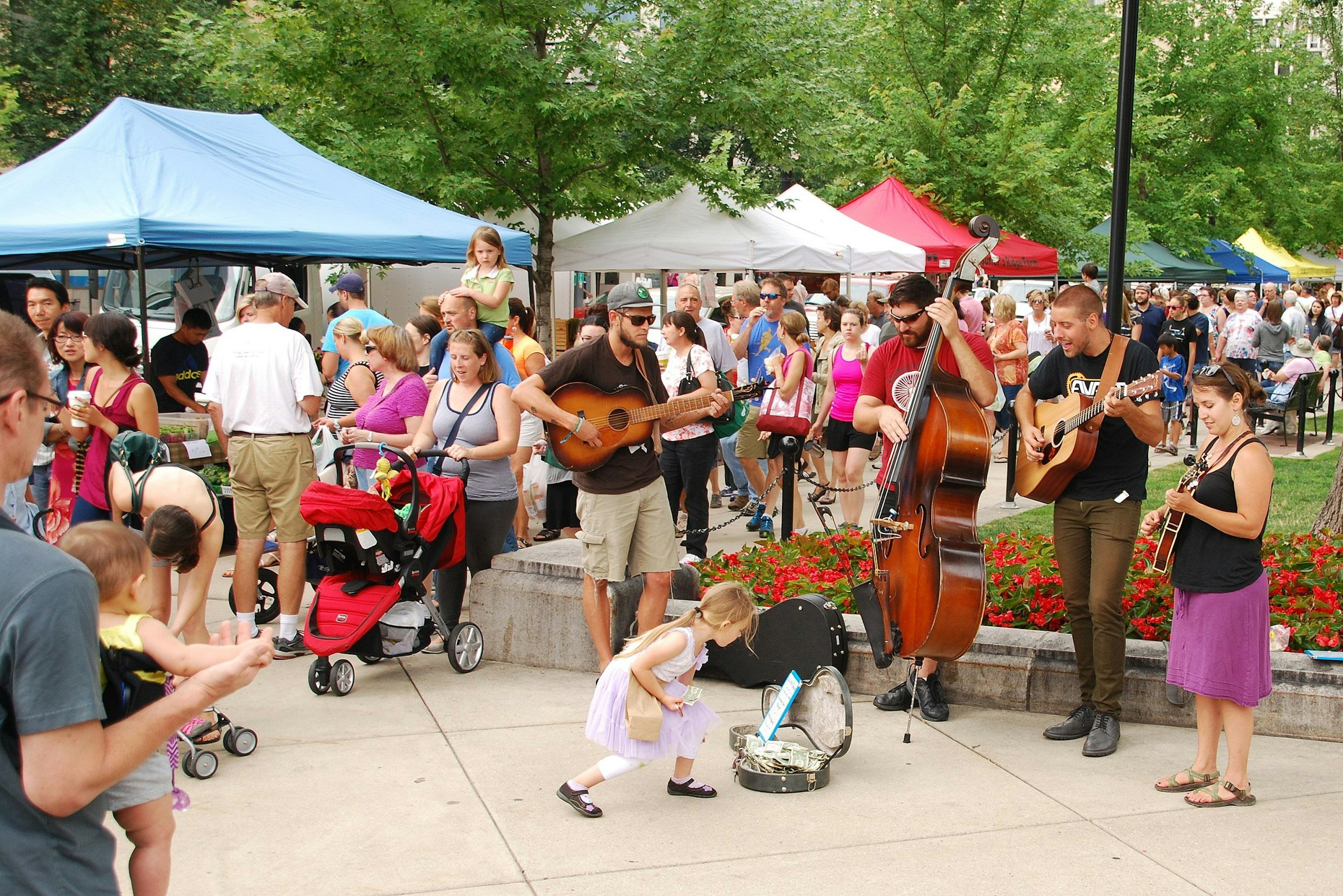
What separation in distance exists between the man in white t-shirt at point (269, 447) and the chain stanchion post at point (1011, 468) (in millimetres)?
4341

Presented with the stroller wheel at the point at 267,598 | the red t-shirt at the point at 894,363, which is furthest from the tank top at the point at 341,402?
the red t-shirt at the point at 894,363

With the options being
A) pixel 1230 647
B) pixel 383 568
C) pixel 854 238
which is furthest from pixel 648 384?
pixel 854 238

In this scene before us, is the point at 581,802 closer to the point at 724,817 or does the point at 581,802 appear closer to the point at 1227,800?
the point at 724,817

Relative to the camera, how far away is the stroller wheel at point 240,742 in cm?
504

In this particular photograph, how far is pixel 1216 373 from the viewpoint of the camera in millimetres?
4559

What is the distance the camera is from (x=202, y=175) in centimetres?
934

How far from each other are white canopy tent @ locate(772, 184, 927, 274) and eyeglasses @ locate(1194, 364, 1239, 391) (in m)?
10.9

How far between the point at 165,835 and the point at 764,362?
24.4 ft

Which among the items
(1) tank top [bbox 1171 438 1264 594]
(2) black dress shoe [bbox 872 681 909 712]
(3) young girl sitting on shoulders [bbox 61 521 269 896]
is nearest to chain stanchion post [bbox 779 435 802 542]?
(2) black dress shoe [bbox 872 681 909 712]

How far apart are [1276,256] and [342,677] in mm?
35002

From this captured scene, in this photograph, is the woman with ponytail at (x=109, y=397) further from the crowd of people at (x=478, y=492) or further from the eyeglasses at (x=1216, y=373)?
the eyeglasses at (x=1216, y=373)

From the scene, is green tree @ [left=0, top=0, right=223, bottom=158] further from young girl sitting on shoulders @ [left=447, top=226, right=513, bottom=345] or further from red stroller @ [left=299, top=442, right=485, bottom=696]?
red stroller @ [left=299, top=442, right=485, bottom=696]

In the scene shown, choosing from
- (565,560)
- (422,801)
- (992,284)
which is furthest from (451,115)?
(992,284)

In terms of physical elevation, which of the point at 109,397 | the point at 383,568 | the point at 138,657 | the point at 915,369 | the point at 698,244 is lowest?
the point at 383,568
